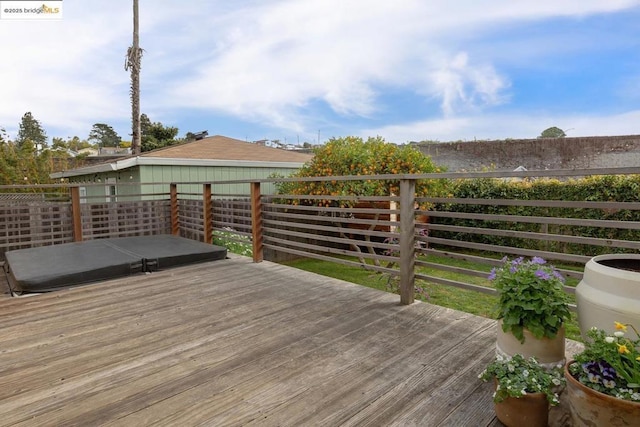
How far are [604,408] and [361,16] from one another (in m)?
7.49

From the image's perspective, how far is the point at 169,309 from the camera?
300cm

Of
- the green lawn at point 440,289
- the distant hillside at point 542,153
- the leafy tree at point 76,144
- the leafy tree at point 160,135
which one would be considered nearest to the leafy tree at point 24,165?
the leafy tree at point 160,135

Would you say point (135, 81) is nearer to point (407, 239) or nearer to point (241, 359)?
point (407, 239)

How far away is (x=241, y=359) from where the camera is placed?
2.10 meters

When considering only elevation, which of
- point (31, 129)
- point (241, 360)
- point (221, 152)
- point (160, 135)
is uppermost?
point (31, 129)

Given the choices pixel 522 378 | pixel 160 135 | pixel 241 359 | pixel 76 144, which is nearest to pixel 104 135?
pixel 76 144

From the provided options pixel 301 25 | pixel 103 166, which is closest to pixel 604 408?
pixel 301 25

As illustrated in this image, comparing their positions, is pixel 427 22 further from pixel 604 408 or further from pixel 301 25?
pixel 604 408

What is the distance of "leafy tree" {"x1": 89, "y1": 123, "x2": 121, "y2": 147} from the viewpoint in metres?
44.6

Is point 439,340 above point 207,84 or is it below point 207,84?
→ below

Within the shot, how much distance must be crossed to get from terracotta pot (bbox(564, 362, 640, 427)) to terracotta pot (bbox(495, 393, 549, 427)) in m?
0.12

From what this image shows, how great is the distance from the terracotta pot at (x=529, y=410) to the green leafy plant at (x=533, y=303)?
0.27 meters

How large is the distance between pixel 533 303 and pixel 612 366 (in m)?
0.38

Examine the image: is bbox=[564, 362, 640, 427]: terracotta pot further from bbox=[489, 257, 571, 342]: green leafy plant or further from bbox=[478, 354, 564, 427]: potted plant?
bbox=[489, 257, 571, 342]: green leafy plant
